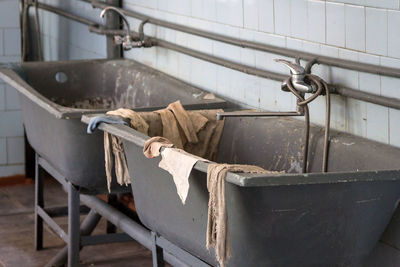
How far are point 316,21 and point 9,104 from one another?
3.07m

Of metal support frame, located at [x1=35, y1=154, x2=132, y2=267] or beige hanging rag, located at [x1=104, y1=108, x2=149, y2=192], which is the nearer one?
beige hanging rag, located at [x1=104, y1=108, x2=149, y2=192]

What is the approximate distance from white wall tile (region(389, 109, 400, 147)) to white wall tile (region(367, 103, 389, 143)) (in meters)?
0.02

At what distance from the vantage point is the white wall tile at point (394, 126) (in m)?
2.51

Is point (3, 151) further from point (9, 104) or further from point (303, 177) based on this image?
point (303, 177)

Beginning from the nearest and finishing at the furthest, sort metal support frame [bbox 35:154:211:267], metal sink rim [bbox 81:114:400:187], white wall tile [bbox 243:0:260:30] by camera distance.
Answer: metal sink rim [bbox 81:114:400:187]
white wall tile [bbox 243:0:260:30]
metal support frame [bbox 35:154:211:267]

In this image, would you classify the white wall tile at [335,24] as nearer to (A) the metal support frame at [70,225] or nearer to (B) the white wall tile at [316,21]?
(B) the white wall tile at [316,21]

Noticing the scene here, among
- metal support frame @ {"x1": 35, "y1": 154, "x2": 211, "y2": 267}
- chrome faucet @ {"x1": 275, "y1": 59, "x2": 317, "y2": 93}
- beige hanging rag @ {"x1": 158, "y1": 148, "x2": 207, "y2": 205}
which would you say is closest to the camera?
beige hanging rag @ {"x1": 158, "y1": 148, "x2": 207, "y2": 205}

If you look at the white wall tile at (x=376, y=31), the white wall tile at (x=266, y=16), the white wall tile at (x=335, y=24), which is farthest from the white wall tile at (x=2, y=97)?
the white wall tile at (x=376, y=31)

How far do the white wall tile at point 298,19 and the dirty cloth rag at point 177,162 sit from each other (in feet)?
2.53

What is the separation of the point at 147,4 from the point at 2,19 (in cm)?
154

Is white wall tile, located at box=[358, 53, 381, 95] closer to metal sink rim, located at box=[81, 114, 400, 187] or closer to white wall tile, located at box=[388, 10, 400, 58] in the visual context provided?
white wall tile, located at box=[388, 10, 400, 58]

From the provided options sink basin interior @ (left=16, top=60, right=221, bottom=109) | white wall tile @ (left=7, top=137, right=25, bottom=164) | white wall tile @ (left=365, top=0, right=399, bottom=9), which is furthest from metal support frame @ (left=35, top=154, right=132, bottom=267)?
white wall tile @ (left=365, top=0, right=399, bottom=9)

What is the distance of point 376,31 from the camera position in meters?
2.57

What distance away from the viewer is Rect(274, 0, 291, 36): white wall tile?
3.06 m
